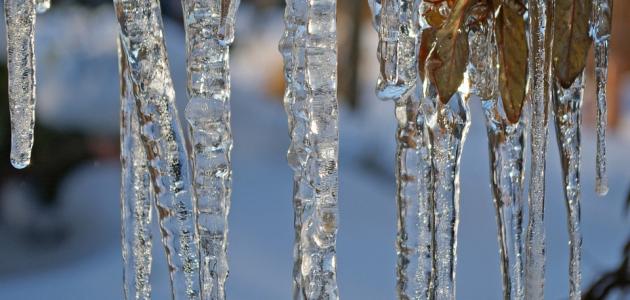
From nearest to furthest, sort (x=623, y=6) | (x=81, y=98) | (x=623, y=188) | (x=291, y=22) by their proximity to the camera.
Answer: (x=291, y=22)
(x=623, y=6)
(x=623, y=188)
(x=81, y=98)

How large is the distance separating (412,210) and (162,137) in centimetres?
18

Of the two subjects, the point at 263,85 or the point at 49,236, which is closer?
the point at 49,236

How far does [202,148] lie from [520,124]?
0.23 m

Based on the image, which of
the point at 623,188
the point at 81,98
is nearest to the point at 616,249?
the point at 623,188

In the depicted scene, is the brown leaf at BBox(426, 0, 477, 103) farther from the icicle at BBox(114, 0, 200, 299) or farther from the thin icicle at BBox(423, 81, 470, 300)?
the icicle at BBox(114, 0, 200, 299)

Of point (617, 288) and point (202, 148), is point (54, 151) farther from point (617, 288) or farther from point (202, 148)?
point (202, 148)

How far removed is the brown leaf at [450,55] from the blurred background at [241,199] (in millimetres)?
2290

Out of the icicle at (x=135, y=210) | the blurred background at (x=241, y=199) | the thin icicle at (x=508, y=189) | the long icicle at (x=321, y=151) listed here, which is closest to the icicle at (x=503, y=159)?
the thin icicle at (x=508, y=189)

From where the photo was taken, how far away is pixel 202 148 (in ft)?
1.83

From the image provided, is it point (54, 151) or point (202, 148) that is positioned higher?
point (202, 148)

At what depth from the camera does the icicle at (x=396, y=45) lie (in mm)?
529

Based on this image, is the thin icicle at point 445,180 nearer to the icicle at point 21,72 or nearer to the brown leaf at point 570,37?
the brown leaf at point 570,37

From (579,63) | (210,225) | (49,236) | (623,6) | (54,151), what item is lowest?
(49,236)

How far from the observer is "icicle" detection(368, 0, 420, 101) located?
0.53 meters
